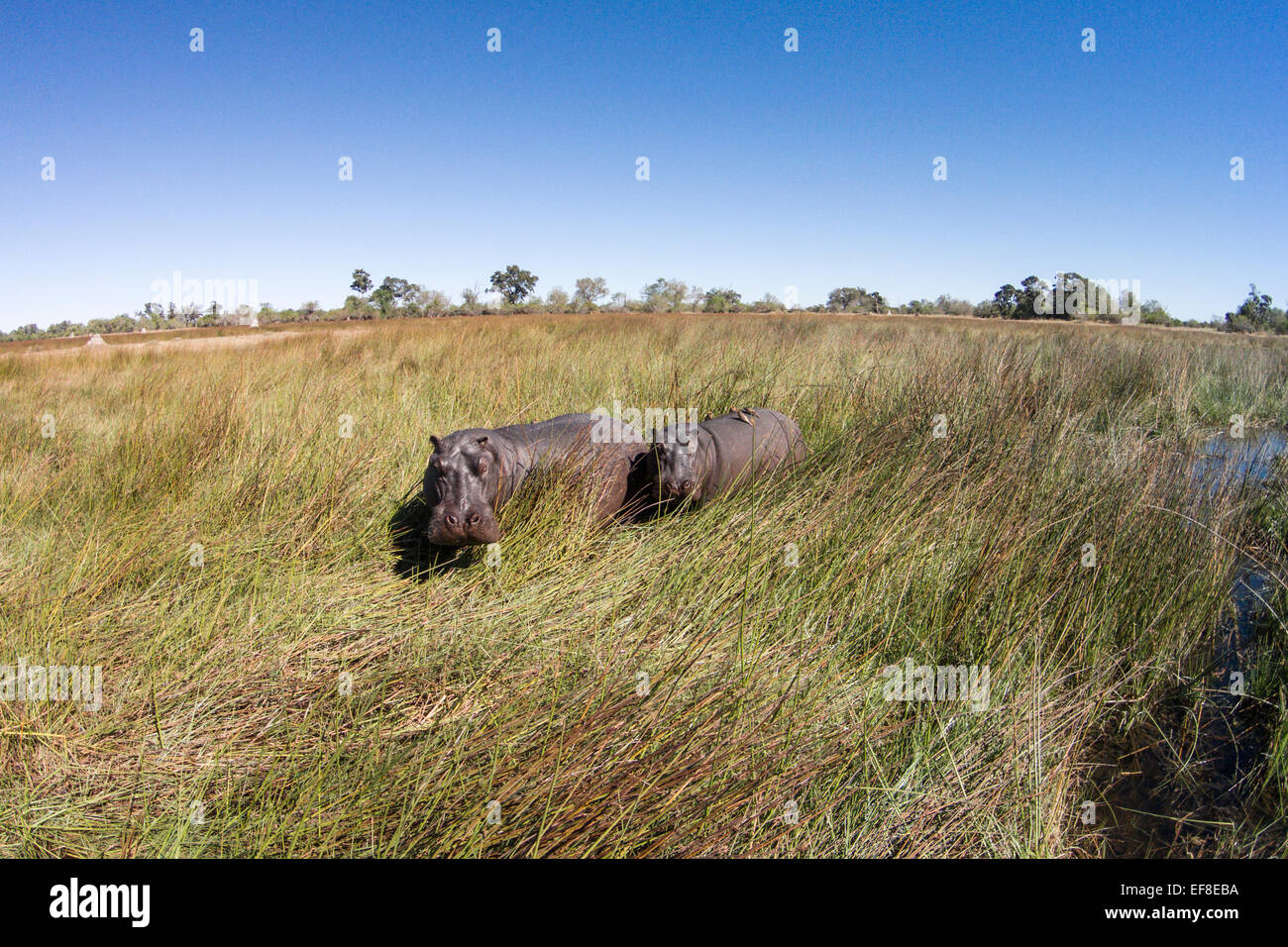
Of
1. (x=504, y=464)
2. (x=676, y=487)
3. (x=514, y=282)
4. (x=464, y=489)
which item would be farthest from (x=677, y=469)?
(x=514, y=282)

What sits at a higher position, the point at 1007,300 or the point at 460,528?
the point at 1007,300

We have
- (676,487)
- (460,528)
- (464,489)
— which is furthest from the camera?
(676,487)

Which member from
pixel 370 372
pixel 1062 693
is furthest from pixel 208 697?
pixel 370 372

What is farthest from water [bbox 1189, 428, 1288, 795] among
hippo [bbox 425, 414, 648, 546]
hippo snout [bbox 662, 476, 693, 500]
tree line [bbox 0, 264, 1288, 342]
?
tree line [bbox 0, 264, 1288, 342]

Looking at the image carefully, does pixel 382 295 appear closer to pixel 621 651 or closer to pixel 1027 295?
pixel 1027 295

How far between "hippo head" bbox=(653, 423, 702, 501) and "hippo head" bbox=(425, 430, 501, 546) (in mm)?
1107

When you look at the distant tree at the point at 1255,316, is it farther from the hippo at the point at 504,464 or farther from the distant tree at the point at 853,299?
the hippo at the point at 504,464

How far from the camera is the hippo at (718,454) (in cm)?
446

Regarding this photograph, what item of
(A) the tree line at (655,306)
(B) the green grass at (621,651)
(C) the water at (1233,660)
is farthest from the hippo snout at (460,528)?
(A) the tree line at (655,306)

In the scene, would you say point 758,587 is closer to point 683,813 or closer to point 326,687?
point 683,813

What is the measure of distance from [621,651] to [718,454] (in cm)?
226

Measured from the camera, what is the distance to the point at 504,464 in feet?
13.7

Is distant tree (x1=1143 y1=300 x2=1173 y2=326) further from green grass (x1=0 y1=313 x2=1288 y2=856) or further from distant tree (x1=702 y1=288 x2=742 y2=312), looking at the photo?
green grass (x1=0 y1=313 x2=1288 y2=856)

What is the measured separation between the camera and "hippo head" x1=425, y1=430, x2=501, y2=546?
358 cm
